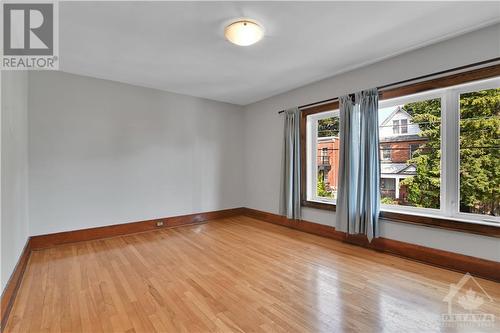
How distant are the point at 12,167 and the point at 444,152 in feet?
15.0

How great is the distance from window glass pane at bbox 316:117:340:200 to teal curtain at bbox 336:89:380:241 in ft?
1.30

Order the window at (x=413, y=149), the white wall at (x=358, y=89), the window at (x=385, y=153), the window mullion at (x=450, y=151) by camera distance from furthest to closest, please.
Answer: the window at (x=385, y=153) < the window at (x=413, y=149) < the window mullion at (x=450, y=151) < the white wall at (x=358, y=89)

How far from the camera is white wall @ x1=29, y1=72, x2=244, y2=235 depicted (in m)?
3.20

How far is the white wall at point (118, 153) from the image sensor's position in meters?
3.20

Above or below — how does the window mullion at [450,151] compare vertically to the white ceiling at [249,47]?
below

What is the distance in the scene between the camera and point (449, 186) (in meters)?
2.62

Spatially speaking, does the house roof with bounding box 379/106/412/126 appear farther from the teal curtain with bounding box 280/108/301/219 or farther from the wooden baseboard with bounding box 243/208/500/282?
the wooden baseboard with bounding box 243/208/500/282

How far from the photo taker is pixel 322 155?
13.3 ft

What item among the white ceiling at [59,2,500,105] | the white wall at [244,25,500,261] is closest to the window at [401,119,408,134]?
the white wall at [244,25,500,261]

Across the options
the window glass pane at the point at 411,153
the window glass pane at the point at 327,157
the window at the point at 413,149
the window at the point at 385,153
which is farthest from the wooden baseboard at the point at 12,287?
the window at the point at 413,149

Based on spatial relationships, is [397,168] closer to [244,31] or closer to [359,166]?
[359,166]

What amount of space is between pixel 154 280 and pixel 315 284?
1.59m

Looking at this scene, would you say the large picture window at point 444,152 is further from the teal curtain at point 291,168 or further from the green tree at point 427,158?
the teal curtain at point 291,168

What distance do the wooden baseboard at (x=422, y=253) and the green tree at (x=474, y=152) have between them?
1.74 ft
